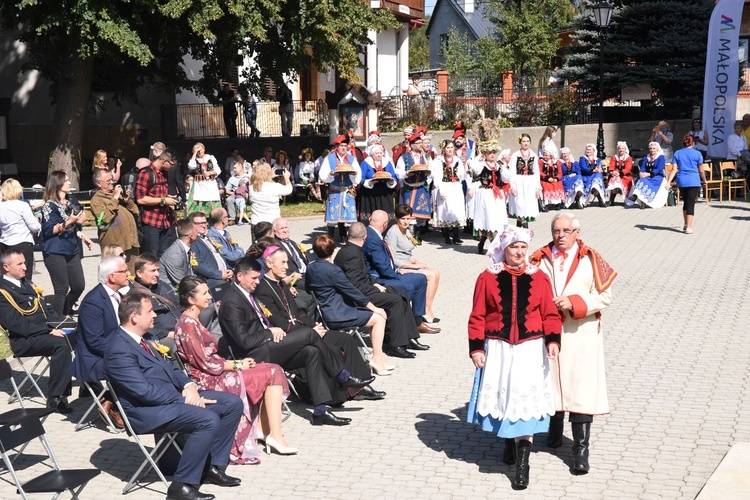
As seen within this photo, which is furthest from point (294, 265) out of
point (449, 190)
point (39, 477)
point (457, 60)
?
point (457, 60)

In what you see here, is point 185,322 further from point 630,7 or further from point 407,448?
point 630,7

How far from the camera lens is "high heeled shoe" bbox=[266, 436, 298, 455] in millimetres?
7746

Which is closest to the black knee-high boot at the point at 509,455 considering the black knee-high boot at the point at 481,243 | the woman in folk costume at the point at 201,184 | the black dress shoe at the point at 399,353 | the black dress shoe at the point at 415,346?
the black dress shoe at the point at 399,353

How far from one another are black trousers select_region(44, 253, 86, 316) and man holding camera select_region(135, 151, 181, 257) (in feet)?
4.71

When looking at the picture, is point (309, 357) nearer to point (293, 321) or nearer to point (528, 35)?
point (293, 321)

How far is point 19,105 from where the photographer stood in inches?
1178

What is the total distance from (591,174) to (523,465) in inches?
633

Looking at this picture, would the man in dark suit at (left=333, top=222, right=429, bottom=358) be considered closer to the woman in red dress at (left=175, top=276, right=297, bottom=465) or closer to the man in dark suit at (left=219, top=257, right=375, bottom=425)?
the man in dark suit at (left=219, top=257, right=375, bottom=425)

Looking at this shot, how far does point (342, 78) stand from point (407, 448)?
1669cm

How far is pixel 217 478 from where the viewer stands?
709 centimetres

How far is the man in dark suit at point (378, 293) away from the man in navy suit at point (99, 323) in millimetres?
2561

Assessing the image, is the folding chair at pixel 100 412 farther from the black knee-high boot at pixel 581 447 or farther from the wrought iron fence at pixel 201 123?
the wrought iron fence at pixel 201 123

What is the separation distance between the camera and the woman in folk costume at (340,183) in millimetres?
16734

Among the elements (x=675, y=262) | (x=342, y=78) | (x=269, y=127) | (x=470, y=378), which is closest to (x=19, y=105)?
(x=269, y=127)
